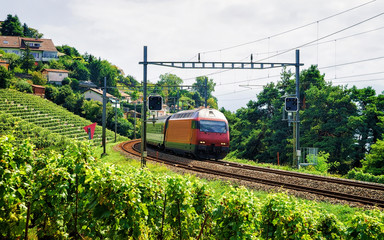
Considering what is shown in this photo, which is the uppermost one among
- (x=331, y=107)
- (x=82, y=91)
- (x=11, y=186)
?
(x=82, y=91)

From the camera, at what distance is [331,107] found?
127 feet

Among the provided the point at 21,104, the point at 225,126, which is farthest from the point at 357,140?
the point at 21,104

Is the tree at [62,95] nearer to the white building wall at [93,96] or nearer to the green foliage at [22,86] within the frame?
the green foliage at [22,86]

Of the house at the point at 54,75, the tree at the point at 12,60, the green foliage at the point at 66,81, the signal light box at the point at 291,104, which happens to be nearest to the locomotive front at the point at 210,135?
the signal light box at the point at 291,104

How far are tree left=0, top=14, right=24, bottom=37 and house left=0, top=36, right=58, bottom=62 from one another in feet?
46.2

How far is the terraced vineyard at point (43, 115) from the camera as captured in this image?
55281 mm

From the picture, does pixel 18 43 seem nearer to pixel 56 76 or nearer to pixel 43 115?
pixel 56 76

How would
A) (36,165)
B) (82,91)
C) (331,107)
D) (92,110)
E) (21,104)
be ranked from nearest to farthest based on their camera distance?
(36,165) < (331,107) < (21,104) < (92,110) < (82,91)

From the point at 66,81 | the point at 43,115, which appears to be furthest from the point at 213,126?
the point at 66,81

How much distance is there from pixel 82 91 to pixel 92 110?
26.3 meters

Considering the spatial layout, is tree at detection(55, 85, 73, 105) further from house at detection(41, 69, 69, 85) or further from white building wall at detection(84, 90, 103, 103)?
house at detection(41, 69, 69, 85)

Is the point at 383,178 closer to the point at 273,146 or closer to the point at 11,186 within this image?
the point at 11,186

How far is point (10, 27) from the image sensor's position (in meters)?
136

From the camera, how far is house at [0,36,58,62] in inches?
4739
